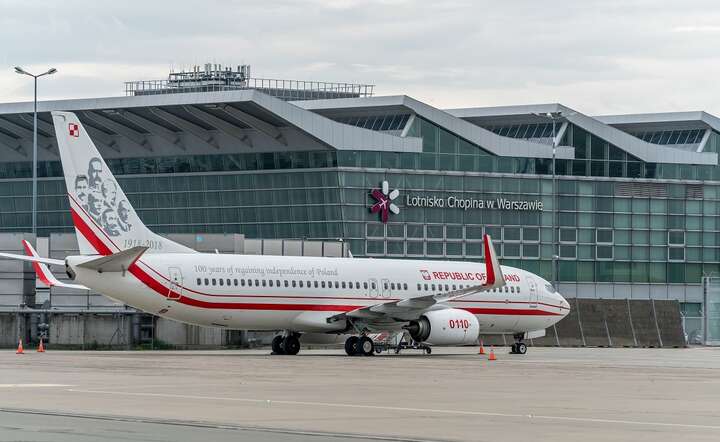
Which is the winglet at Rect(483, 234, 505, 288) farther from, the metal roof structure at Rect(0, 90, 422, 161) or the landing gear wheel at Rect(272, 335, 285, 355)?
the metal roof structure at Rect(0, 90, 422, 161)

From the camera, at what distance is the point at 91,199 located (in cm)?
4325

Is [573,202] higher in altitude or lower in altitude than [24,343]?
higher

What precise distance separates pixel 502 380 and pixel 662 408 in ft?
27.9

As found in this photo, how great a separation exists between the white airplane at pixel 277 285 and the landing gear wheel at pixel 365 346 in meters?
0.03

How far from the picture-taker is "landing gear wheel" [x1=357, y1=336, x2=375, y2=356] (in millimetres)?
47562

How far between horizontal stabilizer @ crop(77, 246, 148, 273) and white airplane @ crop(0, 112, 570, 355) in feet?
0.10

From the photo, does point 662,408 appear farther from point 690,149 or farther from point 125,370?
point 690,149

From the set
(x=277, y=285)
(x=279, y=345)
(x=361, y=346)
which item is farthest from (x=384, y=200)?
(x=277, y=285)

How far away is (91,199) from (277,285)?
710cm

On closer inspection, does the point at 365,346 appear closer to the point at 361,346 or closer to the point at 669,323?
the point at 361,346

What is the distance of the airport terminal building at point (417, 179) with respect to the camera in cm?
8919

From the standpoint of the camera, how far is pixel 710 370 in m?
39.1

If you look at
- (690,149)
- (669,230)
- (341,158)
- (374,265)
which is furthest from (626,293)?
(374,265)

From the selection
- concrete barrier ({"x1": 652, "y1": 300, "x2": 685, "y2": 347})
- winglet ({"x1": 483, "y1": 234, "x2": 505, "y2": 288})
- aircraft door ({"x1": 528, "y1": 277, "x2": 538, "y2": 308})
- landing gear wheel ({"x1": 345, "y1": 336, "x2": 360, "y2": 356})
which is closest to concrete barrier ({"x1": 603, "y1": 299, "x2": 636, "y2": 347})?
concrete barrier ({"x1": 652, "y1": 300, "x2": 685, "y2": 347})
